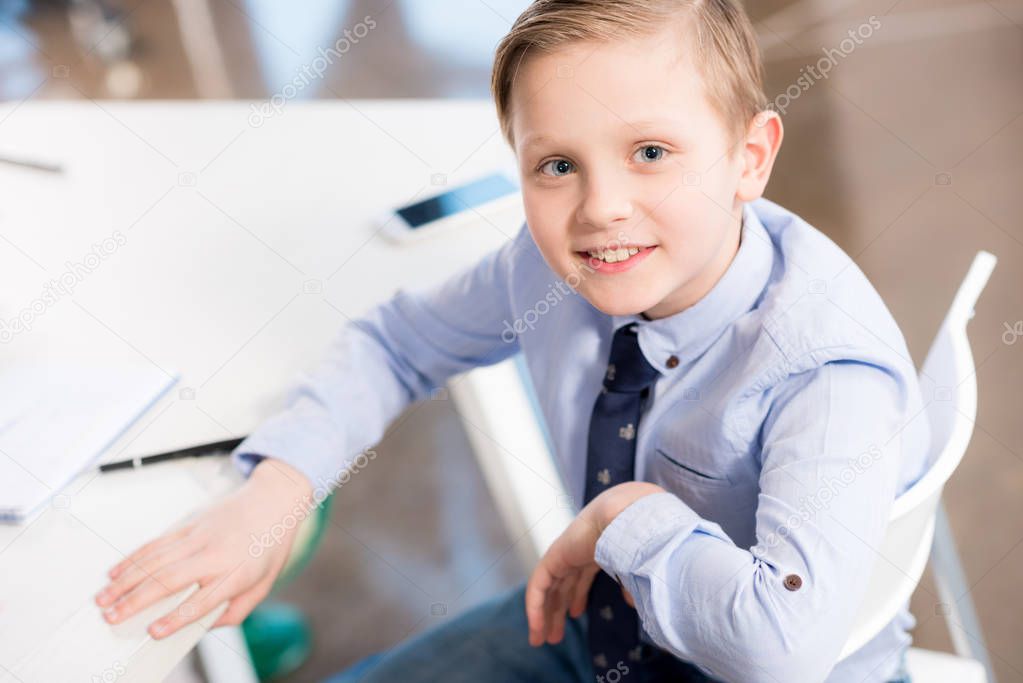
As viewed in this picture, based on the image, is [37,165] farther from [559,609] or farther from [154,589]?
[559,609]

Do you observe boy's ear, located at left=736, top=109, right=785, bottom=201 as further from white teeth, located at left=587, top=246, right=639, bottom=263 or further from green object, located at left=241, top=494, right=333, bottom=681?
green object, located at left=241, top=494, right=333, bottom=681

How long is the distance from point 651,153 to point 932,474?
0.33m

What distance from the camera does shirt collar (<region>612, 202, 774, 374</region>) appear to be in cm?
92

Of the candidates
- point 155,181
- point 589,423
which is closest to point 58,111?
point 155,181

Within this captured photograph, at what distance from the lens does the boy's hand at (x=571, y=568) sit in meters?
0.85

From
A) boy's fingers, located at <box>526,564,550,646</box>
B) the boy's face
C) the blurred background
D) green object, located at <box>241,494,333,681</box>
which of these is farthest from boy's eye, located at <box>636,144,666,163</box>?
the blurred background

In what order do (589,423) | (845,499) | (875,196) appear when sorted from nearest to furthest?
(845,499) → (589,423) → (875,196)

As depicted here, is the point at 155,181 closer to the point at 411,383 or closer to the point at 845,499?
the point at 411,383

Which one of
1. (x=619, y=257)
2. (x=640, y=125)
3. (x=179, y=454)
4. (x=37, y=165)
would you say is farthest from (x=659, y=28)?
(x=37, y=165)

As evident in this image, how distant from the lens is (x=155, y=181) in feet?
4.72

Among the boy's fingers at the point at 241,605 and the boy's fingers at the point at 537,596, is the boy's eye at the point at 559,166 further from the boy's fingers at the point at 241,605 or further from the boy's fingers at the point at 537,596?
the boy's fingers at the point at 241,605

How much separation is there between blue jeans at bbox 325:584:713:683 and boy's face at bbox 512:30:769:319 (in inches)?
15.7

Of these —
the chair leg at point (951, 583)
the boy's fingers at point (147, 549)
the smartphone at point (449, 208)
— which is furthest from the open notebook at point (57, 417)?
the chair leg at point (951, 583)

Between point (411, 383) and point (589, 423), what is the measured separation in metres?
0.24
